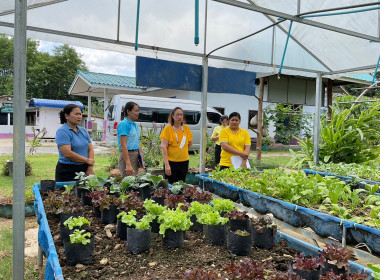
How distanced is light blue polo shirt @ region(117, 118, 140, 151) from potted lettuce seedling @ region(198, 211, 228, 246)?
7.04ft

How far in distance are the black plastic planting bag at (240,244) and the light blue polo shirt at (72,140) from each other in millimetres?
2249

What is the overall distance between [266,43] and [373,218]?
11.2 ft

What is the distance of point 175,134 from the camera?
4.29 meters

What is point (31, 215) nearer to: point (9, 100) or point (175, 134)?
point (175, 134)

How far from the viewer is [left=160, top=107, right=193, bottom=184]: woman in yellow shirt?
13.9ft

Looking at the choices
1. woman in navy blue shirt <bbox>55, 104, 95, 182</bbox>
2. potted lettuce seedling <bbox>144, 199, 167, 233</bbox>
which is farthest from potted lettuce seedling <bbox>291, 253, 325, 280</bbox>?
woman in navy blue shirt <bbox>55, 104, 95, 182</bbox>

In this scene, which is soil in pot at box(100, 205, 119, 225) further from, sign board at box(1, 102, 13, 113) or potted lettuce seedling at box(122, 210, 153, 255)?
sign board at box(1, 102, 13, 113)

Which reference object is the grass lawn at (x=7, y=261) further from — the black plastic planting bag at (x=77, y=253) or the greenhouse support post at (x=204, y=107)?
the greenhouse support post at (x=204, y=107)

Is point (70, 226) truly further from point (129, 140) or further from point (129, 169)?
point (129, 140)

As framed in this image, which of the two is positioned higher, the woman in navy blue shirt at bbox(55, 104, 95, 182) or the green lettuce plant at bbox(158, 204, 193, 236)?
the woman in navy blue shirt at bbox(55, 104, 95, 182)

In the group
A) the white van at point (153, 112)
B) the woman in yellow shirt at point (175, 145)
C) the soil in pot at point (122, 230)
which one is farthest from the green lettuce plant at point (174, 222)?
the white van at point (153, 112)

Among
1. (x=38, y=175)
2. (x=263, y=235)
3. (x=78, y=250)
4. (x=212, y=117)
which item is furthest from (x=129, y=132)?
(x=212, y=117)

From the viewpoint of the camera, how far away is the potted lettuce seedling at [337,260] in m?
1.64

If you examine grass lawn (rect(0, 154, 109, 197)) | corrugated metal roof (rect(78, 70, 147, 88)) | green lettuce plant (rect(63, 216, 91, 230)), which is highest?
corrugated metal roof (rect(78, 70, 147, 88))
